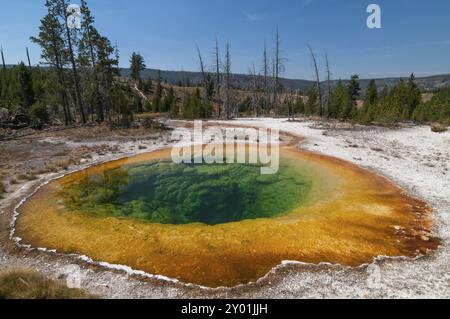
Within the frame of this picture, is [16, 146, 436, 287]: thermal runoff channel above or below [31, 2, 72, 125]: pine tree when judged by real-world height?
below

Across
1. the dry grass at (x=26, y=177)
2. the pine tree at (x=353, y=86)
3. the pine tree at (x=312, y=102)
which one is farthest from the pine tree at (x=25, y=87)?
the pine tree at (x=353, y=86)

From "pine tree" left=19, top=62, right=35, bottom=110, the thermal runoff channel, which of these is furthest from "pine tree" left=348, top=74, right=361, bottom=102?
"pine tree" left=19, top=62, right=35, bottom=110

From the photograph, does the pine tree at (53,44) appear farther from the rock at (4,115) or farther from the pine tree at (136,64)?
the pine tree at (136,64)

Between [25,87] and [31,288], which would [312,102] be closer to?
[25,87]

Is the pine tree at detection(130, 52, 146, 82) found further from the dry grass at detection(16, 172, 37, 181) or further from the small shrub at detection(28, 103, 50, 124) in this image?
the dry grass at detection(16, 172, 37, 181)


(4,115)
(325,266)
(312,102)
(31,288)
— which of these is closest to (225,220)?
(325,266)

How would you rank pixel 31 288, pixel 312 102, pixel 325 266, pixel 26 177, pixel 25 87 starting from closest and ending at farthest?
1. pixel 31 288
2. pixel 325 266
3. pixel 26 177
4. pixel 25 87
5. pixel 312 102

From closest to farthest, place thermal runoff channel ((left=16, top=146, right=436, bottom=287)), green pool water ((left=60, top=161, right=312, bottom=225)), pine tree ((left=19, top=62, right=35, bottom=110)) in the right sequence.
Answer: thermal runoff channel ((left=16, top=146, right=436, bottom=287)) < green pool water ((left=60, top=161, right=312, bottom=225)) < pine tree ((left=19, top=62, right=35, bottom=110))
